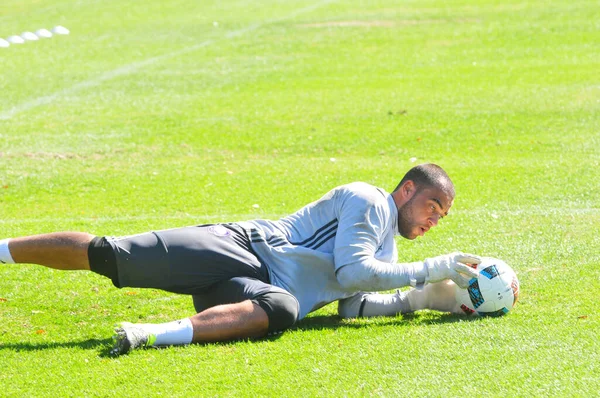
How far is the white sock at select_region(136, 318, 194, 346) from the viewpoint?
606 cm

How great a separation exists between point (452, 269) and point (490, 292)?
0.30 metres

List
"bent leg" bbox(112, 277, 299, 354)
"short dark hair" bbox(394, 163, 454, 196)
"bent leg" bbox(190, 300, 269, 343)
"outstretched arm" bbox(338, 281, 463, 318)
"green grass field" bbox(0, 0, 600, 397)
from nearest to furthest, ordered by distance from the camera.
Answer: "green grass field" bbox(0, 0, 600, 397) → "bent leg" bbox(112, 277, 299, 354) → "bent leg" bbox(190, 300, 269, 343) → "short dark hair" bbox(394, 163, 454, 196) → "outstretched arm" bbox(338, 281, 463, 318)

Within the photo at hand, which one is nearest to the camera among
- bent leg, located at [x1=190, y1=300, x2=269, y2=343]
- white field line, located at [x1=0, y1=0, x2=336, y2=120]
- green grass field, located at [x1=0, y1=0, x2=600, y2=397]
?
green grass field, located at [x1=0, y1=0, x2=600, y2=397]

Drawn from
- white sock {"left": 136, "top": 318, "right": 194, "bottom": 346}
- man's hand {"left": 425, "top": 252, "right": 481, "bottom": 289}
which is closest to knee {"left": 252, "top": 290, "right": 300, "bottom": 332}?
white sock {"left": 136, "top": 318, "right": 194, "bottom": 346}

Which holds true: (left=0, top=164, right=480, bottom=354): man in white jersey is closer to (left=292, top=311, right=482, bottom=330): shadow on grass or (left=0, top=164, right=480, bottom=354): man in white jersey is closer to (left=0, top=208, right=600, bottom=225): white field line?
(left=292, top=311, right=482, bottom=330): shadow on grass

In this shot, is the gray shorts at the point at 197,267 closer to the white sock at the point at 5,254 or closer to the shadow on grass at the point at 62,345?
the shadow on grass at the point at 62,345

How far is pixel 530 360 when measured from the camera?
5.68 meters

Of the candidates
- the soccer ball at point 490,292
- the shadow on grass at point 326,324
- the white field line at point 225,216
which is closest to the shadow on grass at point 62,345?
the shadow on grass at point 326,324

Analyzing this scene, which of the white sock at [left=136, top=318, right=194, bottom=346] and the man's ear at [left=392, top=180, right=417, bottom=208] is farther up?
the man's ear at [left=392, top=180, right=417, bottom=208]

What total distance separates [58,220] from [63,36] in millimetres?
16426

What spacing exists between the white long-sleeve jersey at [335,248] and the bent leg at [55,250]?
1149mm

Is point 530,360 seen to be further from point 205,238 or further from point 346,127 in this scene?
point 346,127

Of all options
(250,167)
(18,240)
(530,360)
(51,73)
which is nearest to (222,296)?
(18,240)

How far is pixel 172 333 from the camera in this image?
6.07 m
